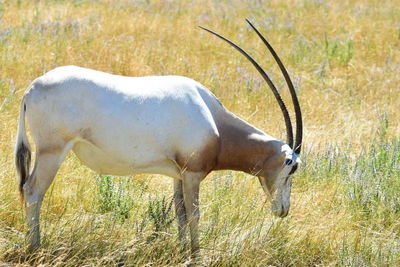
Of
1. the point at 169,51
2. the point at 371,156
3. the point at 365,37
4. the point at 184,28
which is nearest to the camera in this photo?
the point at 371,156

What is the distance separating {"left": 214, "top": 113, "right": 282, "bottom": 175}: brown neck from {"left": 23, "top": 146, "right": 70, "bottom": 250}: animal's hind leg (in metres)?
1.14

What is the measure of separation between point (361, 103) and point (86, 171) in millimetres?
4440

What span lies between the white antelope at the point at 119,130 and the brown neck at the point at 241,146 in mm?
17

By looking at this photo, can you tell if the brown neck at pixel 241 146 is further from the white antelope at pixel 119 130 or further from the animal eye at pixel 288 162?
the animal eye at pixel 288 162

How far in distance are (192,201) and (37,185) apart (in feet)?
3.37

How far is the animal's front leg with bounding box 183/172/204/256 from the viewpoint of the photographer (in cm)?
492

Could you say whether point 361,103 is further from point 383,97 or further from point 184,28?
point 184,28

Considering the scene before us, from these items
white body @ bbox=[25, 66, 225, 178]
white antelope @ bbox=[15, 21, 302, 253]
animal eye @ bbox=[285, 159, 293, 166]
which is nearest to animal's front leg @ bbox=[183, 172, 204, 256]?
white antelope @ bbox=[15, 21, 302, 253]

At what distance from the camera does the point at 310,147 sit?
748 cm

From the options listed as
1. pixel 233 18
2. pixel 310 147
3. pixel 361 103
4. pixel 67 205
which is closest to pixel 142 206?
pixel 67 205

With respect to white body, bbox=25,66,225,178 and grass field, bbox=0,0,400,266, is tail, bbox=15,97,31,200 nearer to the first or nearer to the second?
white body, bbox=25,66,225,178

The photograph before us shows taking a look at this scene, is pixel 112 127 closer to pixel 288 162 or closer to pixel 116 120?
pixel 116 120

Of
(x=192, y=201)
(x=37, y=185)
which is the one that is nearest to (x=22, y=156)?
(x=37, y=185)

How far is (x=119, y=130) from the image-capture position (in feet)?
15.4
